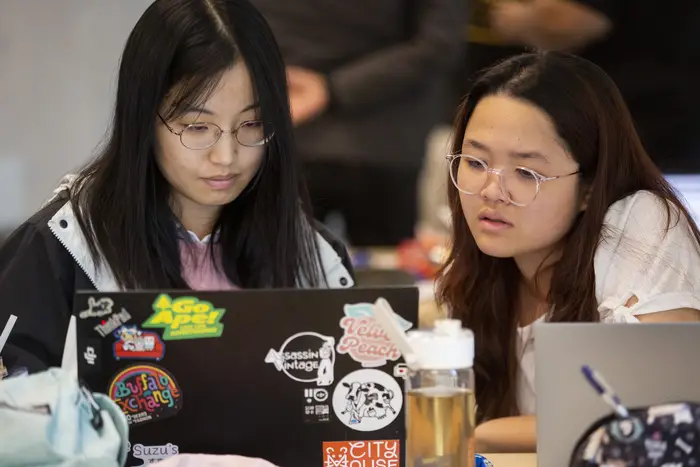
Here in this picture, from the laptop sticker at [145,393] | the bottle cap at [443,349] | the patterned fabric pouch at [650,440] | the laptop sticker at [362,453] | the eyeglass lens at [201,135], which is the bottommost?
the laptop sticker at [362,453]

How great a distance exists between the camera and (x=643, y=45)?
3.07 metres

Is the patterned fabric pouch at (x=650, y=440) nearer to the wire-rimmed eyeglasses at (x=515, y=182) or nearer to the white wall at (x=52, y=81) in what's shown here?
the wire-rimmed eyeglasses at (x=515, y=182)

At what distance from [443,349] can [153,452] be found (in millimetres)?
359

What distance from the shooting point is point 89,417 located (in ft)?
3.37

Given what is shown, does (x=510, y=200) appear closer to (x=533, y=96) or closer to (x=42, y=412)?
(x=533, y=96)

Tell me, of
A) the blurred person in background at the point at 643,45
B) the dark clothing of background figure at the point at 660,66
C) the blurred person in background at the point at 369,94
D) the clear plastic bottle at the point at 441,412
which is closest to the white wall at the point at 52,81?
the blurred person in background at the point at 369,94

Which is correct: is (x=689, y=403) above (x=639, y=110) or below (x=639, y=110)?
below

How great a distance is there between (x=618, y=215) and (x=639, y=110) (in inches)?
68.7

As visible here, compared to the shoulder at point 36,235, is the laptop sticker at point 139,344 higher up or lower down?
lower down

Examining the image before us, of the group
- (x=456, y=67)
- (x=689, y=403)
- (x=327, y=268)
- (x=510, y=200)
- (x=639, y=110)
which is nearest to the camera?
(x=689, y=403)

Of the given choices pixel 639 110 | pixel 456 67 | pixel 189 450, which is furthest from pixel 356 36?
pixel 189 450

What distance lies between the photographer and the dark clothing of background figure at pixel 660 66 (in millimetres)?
3021

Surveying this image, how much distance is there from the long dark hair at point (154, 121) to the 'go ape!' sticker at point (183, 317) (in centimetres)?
38

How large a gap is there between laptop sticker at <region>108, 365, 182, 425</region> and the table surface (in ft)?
1.38
